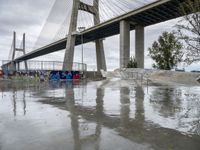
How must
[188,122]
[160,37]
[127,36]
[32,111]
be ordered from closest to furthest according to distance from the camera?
1. [188,122]
2. [32,111]
3. [160,37]
4. [127,36]

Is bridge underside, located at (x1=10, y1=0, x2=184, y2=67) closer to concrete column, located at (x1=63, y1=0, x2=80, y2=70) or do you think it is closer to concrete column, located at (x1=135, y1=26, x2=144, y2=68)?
concrete column, located at (x1=135, y1=26, x2=144, y2=68)

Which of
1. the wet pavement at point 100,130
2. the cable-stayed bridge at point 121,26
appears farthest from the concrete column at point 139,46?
the wet pavement at point 100,130

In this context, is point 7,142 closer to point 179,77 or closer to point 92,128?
point 92,128

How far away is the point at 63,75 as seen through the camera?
1759 inches

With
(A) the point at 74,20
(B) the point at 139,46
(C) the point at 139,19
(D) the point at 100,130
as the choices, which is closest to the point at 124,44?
(B) the point at 139,46

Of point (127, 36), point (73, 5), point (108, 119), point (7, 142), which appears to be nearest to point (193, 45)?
point (108, 119)

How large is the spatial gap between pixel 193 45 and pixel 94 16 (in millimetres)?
46793

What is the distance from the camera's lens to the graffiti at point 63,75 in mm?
42941

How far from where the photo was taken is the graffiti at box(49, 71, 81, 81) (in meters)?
42.9

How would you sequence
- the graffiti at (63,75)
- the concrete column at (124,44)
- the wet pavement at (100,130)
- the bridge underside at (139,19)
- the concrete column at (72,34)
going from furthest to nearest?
the concrete column at (72,34)
the concrete column at (124,44)
the graffiti at (63,75)
the bridge underside at (139,19)
the wet pavement at (100,130)

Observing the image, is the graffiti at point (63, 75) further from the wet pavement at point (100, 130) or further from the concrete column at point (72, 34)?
the wet pavement at point (100, 130)

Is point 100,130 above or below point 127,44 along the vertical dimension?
below

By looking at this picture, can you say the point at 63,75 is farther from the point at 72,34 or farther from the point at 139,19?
the point at 139,19

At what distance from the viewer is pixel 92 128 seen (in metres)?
6.13
